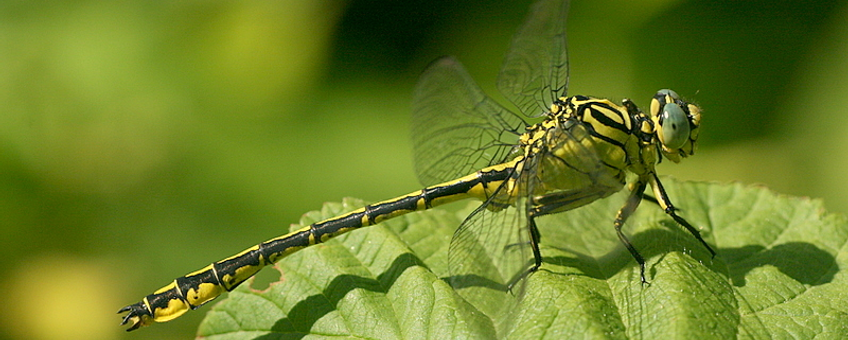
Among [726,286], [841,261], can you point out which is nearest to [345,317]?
[726,286]

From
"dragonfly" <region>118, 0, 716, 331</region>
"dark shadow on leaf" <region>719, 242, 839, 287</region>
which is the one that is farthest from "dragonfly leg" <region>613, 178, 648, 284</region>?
"dark shadow on leaf" <region>719, 242, 839, 287</region>

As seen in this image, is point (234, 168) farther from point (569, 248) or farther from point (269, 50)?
point (569, 248)

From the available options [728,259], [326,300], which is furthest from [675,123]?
[326,300]

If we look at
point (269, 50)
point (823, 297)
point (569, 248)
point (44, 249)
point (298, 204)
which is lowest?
point (823, 297)

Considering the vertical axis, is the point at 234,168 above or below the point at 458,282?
above

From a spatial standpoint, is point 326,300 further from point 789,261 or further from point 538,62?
point 789,261

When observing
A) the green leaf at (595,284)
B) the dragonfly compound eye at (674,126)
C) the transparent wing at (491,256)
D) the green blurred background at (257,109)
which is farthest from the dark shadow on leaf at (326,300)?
the green blurred background at (257,109)
